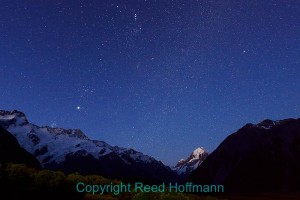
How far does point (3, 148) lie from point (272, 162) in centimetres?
14347

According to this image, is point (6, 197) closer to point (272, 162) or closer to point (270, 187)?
point (270, 187)

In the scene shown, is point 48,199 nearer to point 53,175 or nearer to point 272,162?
point 53,175

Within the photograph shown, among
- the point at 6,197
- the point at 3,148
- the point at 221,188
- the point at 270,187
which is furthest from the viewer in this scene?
the point at 3,148

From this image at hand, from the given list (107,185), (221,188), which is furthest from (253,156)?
(107,185)

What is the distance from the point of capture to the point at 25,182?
45.2 metres

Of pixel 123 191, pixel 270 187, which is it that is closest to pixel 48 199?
pixel 123 191

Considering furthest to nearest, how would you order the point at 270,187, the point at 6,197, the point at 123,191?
the point at 270,187
the point at 123,191
the point at 6,197

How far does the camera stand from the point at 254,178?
182m

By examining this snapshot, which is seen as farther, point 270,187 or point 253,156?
point 253,156

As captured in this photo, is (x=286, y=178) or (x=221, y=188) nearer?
(x=286, y=178)

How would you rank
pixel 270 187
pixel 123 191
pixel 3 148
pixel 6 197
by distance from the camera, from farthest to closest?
pixel 3 148 < pixel 270 187 < pixel 123 191 < pixel 6 197

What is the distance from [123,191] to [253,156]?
15822cm

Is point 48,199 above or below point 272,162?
below

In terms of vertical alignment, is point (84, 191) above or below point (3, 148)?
below
